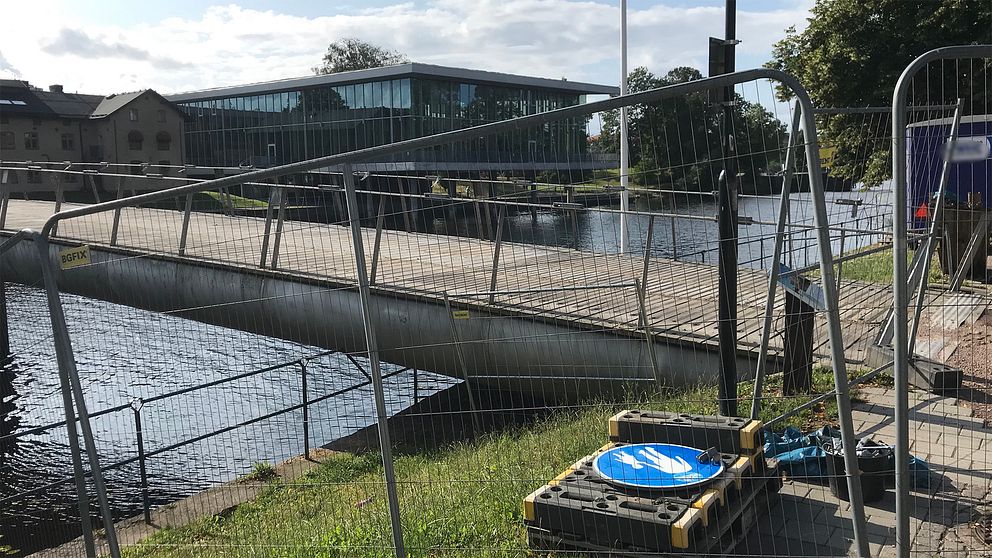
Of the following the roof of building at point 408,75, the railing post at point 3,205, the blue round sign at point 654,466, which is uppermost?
the roof of building at point 408,75

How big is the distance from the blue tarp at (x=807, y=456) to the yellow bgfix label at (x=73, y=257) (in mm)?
4113

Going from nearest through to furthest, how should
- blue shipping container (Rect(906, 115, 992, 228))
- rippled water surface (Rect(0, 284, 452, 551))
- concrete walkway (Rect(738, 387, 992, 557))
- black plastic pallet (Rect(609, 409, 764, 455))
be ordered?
concrete walkway (Rect(738, 387, 992, 557)) < black plastic pallet (Rect(609, 409, 764, 455)) < rippled water surface (Rect(0, 284, 452, 551)) < blue shipping container (Rect(906, 115, 992, 228))

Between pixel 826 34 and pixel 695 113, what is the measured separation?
999 inches

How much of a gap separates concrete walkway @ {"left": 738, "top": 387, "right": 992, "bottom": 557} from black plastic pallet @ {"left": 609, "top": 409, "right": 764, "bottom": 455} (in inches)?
17.0

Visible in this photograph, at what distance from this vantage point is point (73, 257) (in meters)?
4.53

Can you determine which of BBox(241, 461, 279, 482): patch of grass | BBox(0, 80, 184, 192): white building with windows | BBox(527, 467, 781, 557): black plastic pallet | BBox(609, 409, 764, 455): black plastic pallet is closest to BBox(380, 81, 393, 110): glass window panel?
BBox(0, 80, 184, 192): white building with windows

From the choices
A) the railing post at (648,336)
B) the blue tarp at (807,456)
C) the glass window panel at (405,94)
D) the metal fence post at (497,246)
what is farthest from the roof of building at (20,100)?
the blue tarp at (807,456)

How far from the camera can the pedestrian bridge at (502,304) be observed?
21.3 ft

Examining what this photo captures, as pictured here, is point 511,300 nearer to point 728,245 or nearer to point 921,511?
point 728,245

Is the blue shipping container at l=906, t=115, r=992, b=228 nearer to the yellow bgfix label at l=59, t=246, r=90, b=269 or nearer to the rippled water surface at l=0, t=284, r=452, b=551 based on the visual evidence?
the rippled water surface at l=0, t=284, r=452, b=551

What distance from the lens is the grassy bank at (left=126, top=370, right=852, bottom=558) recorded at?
176 inches

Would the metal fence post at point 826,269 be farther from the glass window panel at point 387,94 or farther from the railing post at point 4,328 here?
the glass window panel at point 387,94

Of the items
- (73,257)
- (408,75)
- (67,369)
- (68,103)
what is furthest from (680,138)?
(68,103)

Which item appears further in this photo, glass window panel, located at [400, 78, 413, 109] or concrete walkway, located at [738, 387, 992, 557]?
glass window panel, located at [400, 78, 413, 109]
